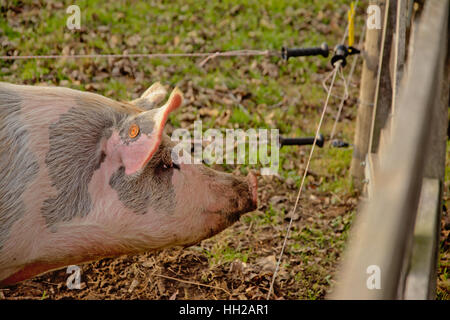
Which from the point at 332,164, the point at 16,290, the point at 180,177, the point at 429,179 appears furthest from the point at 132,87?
the point at 429,179

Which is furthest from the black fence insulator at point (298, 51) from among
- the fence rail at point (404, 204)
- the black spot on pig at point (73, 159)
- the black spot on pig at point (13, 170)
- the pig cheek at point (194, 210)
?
the fence rail at point (404, 204)

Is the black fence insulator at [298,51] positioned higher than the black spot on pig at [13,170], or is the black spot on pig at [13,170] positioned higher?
the black fence insulator at [298,51]

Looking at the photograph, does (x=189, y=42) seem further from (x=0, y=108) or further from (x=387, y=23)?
(x=0, y=108)

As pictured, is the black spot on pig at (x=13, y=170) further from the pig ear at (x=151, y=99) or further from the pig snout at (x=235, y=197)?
the pig snout at (x=235, y=197)

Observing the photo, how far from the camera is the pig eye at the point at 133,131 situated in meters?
2.51

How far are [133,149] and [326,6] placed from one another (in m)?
5.87

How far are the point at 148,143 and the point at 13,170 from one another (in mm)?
635

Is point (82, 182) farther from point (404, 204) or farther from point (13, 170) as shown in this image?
point (404, 204)

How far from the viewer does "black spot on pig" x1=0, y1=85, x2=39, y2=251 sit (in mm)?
2410

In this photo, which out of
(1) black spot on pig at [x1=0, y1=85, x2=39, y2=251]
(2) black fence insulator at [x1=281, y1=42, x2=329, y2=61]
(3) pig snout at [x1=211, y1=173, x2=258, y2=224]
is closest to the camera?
(1) black spot on pig at [x1=0, y1=85, x2=39, y2=251]

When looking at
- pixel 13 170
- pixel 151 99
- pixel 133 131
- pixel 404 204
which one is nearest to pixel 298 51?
pixel 151 99

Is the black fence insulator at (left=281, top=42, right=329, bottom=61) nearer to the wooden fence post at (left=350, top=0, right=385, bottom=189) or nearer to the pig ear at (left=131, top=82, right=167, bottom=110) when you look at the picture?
the wooden fence post at (left=350, top=0, right=385, bottom=189)

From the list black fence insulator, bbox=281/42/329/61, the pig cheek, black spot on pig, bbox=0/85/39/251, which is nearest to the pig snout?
the pig cheek

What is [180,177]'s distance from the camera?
275 centimetres
